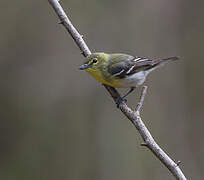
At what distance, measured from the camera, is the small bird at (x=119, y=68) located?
5.00 meters

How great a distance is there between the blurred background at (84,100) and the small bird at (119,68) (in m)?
2.96

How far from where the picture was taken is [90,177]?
809cm

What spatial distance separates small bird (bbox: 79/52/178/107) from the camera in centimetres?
500

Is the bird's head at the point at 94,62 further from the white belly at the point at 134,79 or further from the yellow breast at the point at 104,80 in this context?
the white belly at the point at 134,79

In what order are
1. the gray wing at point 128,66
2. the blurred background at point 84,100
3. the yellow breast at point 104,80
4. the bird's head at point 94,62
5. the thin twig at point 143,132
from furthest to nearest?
the blurred background at point 84,100, the gray wing at point 128,66, the yellow breast at point 104,80, the bird's head at point 94,62, the thin twig at point 143,132

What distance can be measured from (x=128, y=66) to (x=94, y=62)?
2.23ft

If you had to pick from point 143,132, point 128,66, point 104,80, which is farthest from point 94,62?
point 143,132

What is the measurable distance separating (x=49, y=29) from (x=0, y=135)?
96.2 inches

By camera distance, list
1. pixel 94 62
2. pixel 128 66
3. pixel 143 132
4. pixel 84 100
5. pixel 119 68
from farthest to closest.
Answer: pixel 84 100
pixel 128 66
pixel 119 68
pixel 94 62
pixel 143 132

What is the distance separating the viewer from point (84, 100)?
8.39 meters

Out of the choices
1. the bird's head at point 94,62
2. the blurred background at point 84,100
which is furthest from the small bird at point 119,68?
the blurred background at point 84,100

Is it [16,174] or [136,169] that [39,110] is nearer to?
[16,174]

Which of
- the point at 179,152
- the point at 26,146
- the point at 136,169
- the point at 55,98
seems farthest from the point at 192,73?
the point at 26,146

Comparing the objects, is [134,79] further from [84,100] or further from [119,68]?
[84,100]
